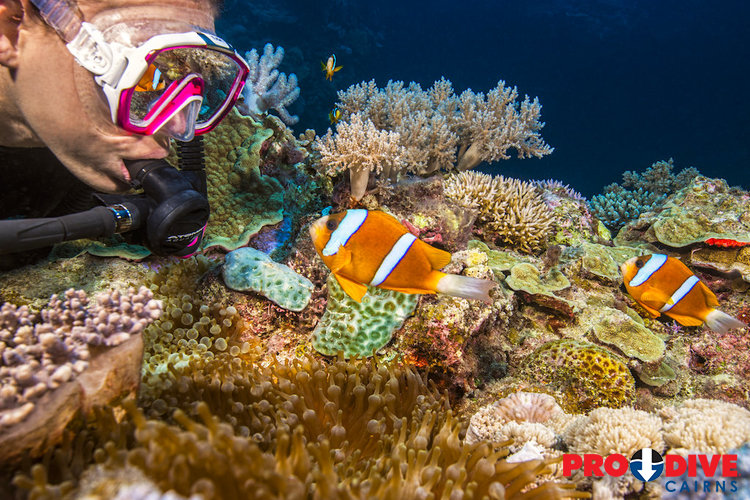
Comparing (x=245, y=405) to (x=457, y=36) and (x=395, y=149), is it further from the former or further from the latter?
(x=457, y=36)

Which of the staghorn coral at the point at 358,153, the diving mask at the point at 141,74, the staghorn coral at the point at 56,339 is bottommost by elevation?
the staghorn coral at the point at 56,339

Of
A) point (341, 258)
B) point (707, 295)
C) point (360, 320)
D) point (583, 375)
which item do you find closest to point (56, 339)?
point (341, 258)

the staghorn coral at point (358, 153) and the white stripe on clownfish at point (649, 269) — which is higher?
the staghorn coral at point (358, 153)

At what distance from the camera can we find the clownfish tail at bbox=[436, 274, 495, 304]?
159 centimetres

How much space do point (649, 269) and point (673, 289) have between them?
0.66 ft

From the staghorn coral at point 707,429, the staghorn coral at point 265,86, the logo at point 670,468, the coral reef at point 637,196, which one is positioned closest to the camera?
the logo at point 670,468

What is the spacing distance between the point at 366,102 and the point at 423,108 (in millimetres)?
794

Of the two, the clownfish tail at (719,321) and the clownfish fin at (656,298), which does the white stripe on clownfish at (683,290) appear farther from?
the clownfish tail at (719,321)

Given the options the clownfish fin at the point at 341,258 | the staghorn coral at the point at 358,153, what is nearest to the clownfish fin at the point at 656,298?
the clownfish fin at the point at 341,258

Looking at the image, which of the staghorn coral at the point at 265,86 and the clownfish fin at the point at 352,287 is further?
the staghorn coral at the point at 265,86

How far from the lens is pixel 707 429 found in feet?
5.27

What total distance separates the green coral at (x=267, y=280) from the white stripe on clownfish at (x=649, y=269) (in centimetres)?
233

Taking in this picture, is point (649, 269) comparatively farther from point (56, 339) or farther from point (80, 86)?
point (80, 86)

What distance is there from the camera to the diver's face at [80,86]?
1.58 m
